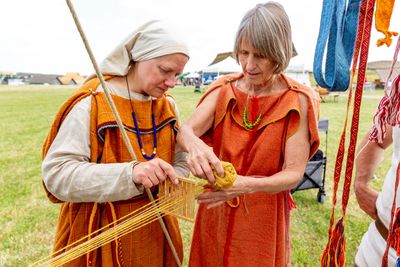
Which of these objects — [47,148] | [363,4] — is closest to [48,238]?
[47,148]

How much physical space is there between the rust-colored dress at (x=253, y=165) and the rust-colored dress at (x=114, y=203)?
0.73 ft

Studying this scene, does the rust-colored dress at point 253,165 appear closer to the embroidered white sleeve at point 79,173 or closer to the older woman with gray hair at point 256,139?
the older woman with gray hair at point 256,139

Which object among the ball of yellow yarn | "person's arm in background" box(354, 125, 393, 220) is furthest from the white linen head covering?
"person's arm in background" box(354, 125, 393, 220)

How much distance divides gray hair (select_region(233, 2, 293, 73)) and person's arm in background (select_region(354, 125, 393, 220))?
1.71ft

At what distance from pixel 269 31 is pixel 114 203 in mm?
892

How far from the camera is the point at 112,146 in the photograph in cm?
126

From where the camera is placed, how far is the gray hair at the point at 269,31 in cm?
126

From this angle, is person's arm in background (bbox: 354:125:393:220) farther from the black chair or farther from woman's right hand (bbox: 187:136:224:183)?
the black chair

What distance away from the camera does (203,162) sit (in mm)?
1146

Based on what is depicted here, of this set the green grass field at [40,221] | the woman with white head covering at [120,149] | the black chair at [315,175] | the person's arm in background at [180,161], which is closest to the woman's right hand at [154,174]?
the woman with white head covering at [120,149]

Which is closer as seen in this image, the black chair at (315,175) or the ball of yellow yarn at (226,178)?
the ball of yellow yarn at (226,178)

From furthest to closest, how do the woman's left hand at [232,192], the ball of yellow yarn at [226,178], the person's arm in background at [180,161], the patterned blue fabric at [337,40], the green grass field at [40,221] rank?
A: 1. the green grass field at [40,221]
2. the person's arm in background at [180,161]
3. the woman's left hand at [232,192]
4. the ball of yellow yarn at [226,178]
5. the patterned blue fabric at [337,40]

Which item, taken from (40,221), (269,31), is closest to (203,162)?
(269,31)

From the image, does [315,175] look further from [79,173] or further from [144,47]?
[79,173]
